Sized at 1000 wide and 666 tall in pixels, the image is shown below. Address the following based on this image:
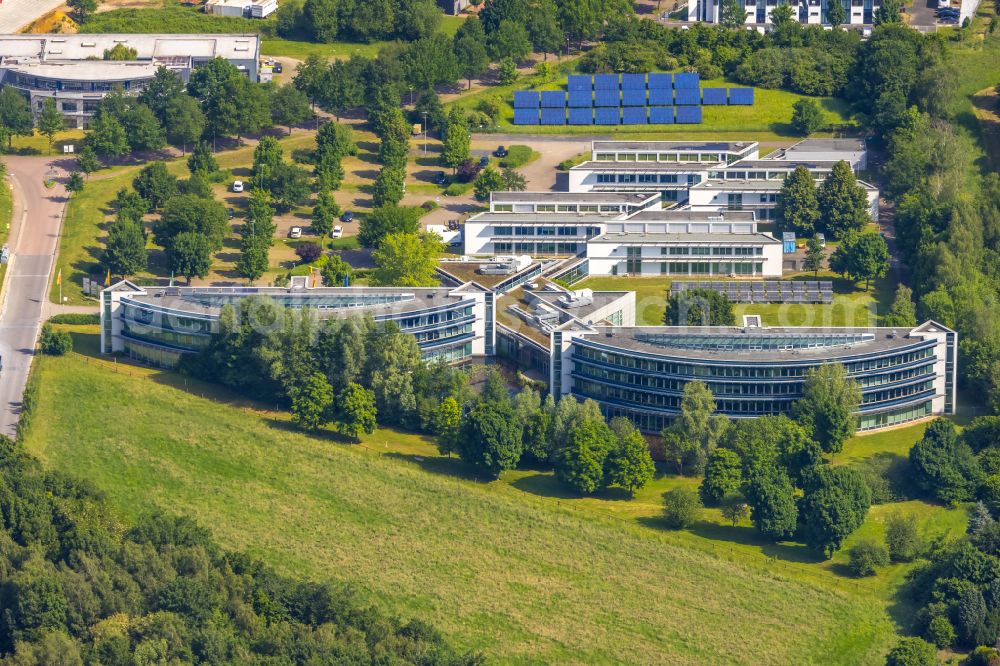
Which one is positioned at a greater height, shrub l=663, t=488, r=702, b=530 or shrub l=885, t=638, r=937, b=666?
shrub l=663, t=488, r=702, b=530

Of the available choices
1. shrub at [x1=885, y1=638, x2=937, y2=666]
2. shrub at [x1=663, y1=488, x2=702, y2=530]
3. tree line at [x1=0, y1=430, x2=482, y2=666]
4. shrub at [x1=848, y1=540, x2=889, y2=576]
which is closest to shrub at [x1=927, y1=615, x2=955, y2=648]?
shrub at [x1=885, y1=638, x2=937, y2=666]

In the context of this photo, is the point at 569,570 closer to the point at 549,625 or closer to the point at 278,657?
the point at 549,625

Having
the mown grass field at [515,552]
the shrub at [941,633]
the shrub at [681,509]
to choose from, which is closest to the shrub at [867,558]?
the mown grass field at [515,552]

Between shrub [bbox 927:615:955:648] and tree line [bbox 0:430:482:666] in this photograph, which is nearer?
tree line [bbox 0:430:482:666]

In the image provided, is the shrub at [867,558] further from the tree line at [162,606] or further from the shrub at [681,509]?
the tree line at [162,606]

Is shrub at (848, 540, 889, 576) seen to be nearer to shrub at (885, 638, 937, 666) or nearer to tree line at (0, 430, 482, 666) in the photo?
shrub at (885, 638, 937, 666)

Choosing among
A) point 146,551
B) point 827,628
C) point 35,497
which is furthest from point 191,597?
point 827,628

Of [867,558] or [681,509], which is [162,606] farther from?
[867,558]
